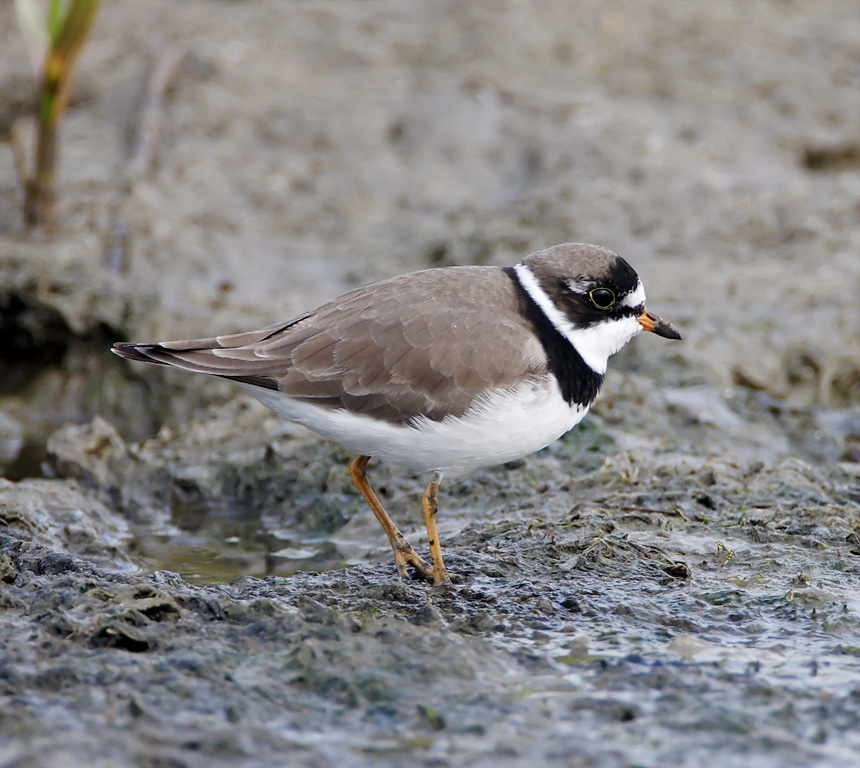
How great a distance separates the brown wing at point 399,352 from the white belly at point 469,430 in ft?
0.17

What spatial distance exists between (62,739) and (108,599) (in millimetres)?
1057

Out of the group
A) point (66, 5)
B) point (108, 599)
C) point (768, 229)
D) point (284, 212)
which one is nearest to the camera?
point (108, 599)

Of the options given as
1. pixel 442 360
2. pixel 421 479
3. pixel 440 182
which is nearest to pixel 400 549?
pixel 442 360

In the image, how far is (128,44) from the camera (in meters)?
12.2

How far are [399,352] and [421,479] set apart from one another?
1709mm

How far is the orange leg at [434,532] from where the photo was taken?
5.13 meters

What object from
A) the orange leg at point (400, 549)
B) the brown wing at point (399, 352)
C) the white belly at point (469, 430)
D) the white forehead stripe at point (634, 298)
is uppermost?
the white forehead stripe at point (634, 298)

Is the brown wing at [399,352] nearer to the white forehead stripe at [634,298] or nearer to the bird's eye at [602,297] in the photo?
the bird's eye at [602,297]

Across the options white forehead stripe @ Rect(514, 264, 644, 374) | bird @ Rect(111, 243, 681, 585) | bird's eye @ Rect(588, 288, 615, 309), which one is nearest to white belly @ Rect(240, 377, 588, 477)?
bird @ Rect(111, 243, 681, 585)

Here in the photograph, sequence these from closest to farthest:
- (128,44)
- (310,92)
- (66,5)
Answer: (66,5)
(310,92)
(128,44)

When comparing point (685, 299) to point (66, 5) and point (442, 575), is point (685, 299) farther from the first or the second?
point (66, 5)

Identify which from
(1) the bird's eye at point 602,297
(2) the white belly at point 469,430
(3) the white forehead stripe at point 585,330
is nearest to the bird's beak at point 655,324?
(3) the white forehead stripe at point 585,330

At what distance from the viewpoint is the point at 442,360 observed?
16.5 ft

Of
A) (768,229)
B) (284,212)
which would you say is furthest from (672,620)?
(284,212)
